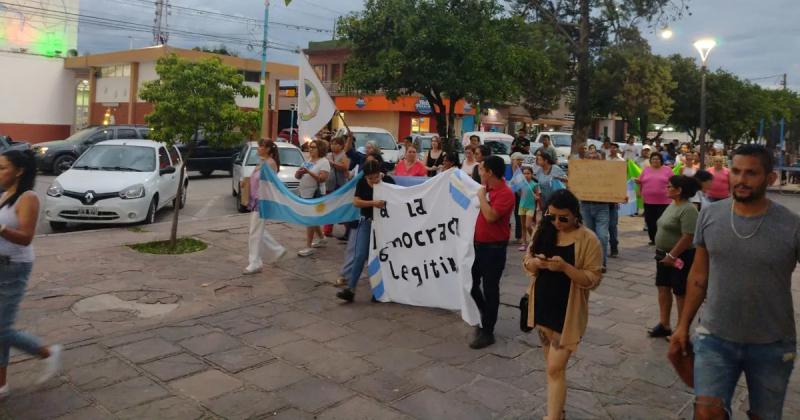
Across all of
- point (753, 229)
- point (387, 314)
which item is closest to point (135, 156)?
point (387, 314)

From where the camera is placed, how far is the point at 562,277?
3.84 metres

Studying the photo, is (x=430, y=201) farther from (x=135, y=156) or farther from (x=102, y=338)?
(x=135, y=156)

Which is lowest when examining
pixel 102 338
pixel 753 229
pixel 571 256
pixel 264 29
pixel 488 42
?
pixel 102 338

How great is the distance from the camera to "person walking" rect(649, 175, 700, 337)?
565 cm

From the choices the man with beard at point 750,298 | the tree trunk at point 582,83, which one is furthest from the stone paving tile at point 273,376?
the tree trunk at point 582,83

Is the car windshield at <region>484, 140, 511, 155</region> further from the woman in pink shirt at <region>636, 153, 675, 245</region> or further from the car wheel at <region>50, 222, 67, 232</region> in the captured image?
the car wheel at <region>50, 222, 67, 232</region>

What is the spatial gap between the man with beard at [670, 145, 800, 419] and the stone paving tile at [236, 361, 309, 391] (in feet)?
9.27

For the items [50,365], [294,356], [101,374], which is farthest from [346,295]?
[50,365]

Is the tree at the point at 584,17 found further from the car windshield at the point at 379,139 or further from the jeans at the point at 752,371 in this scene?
the jeans at the point at 752,371

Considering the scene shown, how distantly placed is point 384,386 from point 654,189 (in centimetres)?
607

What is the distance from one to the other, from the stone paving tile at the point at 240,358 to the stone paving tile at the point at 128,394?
1.90 feet

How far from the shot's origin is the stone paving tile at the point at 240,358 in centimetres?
498

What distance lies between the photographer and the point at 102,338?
5.50 meters

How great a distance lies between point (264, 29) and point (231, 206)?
1962cm
